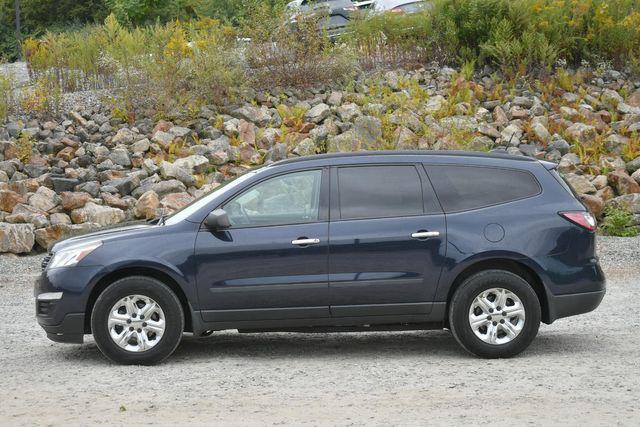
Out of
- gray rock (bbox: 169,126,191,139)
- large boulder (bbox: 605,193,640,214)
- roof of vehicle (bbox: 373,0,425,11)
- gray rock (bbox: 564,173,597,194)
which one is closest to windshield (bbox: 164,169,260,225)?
gray rock (bbox: 564,173,597,194)

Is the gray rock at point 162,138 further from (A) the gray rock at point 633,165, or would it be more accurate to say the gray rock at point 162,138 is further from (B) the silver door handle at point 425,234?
(B) the silver door handle at point 425,234

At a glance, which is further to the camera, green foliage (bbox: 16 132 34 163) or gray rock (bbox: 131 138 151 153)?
gray rock (bbox: 131 138 151 153)

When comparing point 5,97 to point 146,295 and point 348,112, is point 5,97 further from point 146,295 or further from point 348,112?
point 146,295

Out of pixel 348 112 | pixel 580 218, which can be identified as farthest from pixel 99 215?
pixel 580 218

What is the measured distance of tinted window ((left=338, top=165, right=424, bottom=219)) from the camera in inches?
324

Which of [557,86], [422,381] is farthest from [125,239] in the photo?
[557,86]

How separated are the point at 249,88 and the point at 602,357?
457 inches

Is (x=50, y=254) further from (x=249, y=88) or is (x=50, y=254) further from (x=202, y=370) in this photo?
(x=249, y=88)

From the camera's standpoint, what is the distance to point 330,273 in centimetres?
806

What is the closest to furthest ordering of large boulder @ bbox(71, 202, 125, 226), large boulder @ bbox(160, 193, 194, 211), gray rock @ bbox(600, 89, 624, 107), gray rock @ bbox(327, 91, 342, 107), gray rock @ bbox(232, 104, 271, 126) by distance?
large boulder @ bbox(71, 202, 125, 226) → large boulder @ bbox(160, 193, 194, 211) → gray rock @ bbox(232, 104, 271, 126) → gray rock @ bbox(327, 91, 342, 107) → gray rock @ bbox(600, 89, 624, 107)

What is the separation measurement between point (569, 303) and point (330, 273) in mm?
1909

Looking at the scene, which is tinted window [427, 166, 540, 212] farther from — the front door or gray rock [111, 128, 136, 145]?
gray rock [111, 128, 136, 145]

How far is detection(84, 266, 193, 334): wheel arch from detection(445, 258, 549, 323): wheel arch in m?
2.09

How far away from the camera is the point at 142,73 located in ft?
60.6
